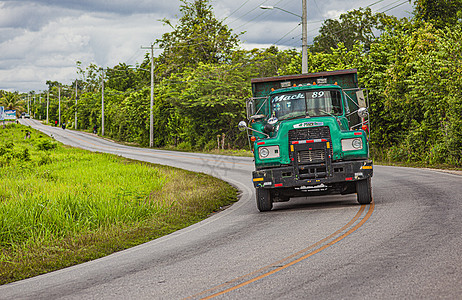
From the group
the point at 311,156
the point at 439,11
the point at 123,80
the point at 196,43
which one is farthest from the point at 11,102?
the point at 311,156

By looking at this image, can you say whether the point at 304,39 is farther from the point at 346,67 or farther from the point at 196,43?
the point at 196,43

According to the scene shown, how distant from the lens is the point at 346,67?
30.3 m

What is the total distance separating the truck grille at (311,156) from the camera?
11.2m

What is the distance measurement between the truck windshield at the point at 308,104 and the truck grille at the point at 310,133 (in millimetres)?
831

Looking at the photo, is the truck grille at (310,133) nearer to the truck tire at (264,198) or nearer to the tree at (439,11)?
the truck tire at (264,198)

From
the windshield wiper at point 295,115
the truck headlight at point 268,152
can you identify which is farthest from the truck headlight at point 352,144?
the truck headlight at point 268,152

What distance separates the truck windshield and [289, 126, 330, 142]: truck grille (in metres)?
0.83

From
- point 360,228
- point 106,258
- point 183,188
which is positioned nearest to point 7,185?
point 183,188

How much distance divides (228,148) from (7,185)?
2583cm

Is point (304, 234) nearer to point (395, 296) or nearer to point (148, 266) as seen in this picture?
point (148, 266)

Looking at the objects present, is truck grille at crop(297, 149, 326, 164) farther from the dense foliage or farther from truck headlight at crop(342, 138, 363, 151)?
the dense foliage

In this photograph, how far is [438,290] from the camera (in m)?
5.41

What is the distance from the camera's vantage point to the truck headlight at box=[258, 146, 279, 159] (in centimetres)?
1139

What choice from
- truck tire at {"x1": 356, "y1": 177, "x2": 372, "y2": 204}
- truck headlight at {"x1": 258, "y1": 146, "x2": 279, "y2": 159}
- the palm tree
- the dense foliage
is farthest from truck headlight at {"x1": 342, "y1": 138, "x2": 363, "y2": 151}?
the palm tree
